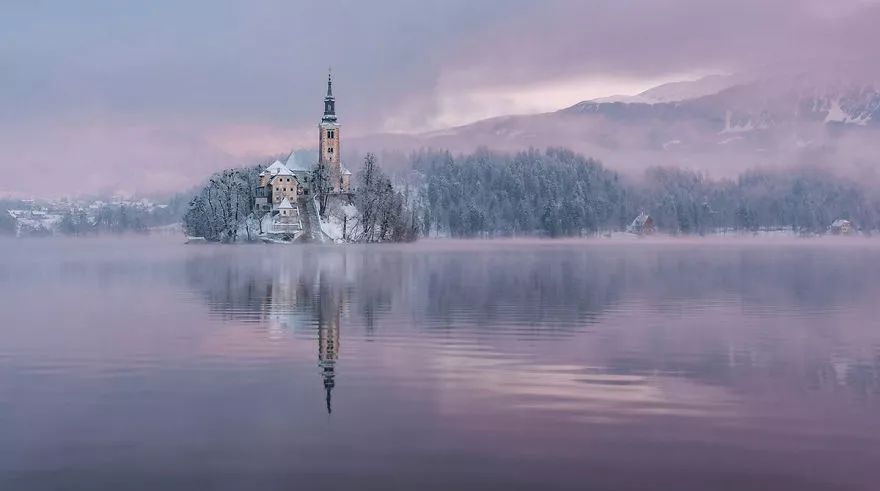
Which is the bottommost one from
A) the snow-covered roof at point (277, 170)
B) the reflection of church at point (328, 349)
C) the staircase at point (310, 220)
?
the reflection of church at point (328, 349)

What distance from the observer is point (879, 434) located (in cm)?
1761

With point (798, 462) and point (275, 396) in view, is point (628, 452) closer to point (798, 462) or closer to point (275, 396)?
point (798, 462)

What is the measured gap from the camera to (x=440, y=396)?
69.9ft

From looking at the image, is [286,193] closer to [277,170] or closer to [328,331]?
[277,170]

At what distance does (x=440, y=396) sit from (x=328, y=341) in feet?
36.2

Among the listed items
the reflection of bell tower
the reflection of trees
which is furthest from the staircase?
the reflection of bell tower

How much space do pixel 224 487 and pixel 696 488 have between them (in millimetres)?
7396

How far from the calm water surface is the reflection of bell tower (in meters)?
0.14

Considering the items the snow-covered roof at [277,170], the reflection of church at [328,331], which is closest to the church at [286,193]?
the snow-covered roof at [277,170]

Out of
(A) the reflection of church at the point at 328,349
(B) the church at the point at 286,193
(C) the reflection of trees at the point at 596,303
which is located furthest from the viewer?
(B) the church at the point at 286,193

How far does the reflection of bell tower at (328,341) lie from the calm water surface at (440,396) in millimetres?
137

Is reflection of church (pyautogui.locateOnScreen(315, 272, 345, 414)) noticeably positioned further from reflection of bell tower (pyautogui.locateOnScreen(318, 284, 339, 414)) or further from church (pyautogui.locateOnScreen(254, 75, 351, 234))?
church (pyautogui.locateOnScreen(254, 75, 351, 234))

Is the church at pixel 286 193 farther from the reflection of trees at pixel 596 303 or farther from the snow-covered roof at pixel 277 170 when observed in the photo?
the reflection of trees at pixel 596 303

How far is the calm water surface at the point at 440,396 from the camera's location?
15180 mm
